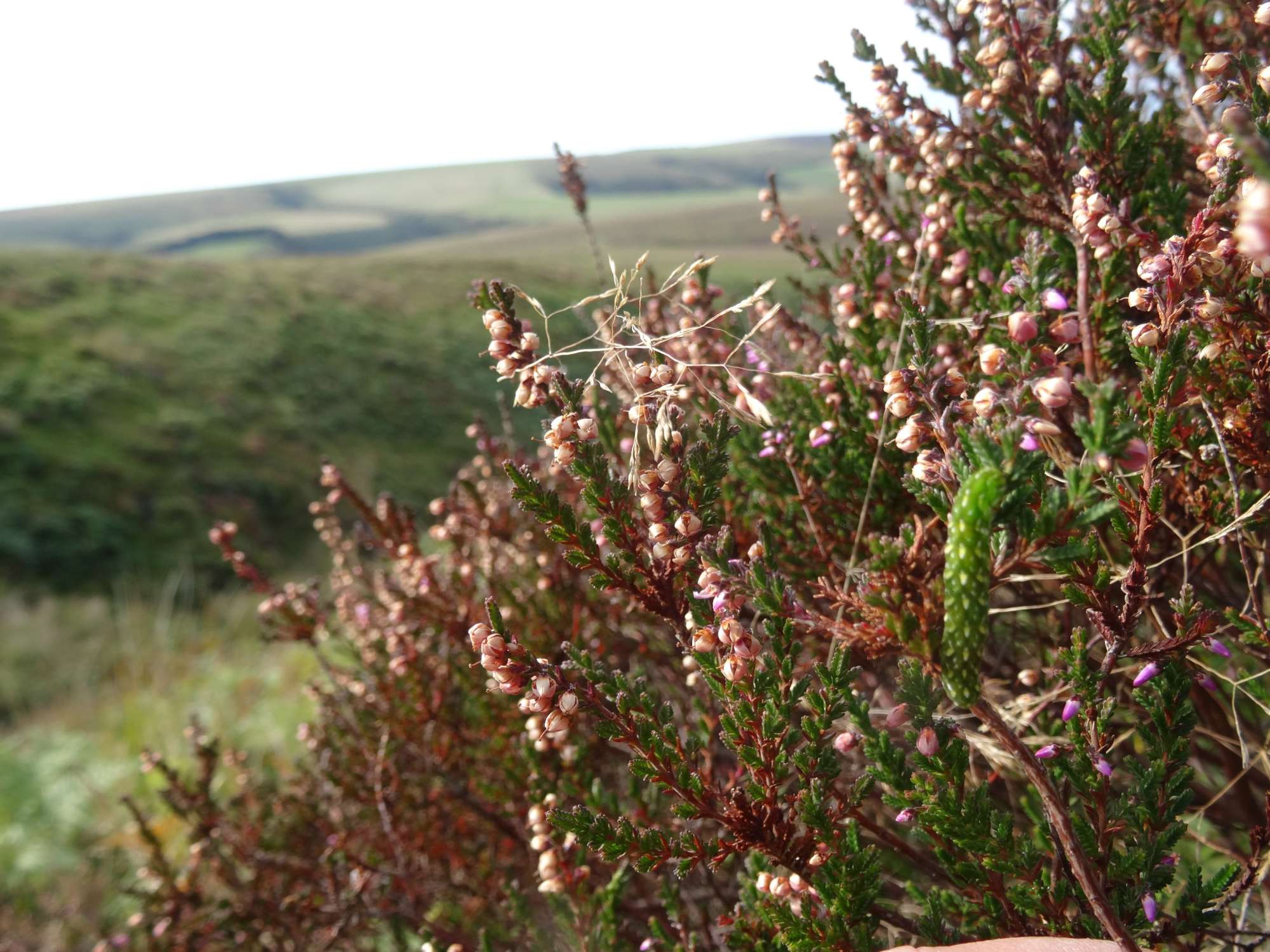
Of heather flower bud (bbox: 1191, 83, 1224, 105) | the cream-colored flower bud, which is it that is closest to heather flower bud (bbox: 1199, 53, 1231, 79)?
heather flower bud (bbox: 1191, 83, 1224, 105)

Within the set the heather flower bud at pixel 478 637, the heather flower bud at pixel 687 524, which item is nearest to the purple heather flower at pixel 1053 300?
the heather flower bud at pixel 687 524

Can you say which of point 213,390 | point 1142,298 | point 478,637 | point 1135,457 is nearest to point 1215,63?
point 1142,298

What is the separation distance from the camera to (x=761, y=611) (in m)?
1.21

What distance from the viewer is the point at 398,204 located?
9381 centimetres

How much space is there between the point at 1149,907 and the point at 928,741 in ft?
1.49

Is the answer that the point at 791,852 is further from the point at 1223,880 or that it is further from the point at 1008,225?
the point at 1008,225

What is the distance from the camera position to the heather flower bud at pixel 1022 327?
1178 mm

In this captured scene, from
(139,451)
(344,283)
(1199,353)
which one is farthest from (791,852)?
(344,283)

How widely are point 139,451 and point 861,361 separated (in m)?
18.6

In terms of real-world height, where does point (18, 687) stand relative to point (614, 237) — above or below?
below

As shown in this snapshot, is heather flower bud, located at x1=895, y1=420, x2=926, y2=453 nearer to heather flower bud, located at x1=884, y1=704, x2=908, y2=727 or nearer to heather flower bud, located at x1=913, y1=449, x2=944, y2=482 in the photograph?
heather flower bud, located at x1=913, y1=449, x2=944, y2=482

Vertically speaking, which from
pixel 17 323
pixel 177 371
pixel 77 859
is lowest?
pixel 77 859

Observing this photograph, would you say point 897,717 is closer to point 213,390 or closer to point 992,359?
point 992,359

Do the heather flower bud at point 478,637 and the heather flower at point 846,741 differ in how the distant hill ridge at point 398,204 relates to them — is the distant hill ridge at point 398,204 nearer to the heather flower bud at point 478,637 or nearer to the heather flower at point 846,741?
the heather flower at point 846,741
